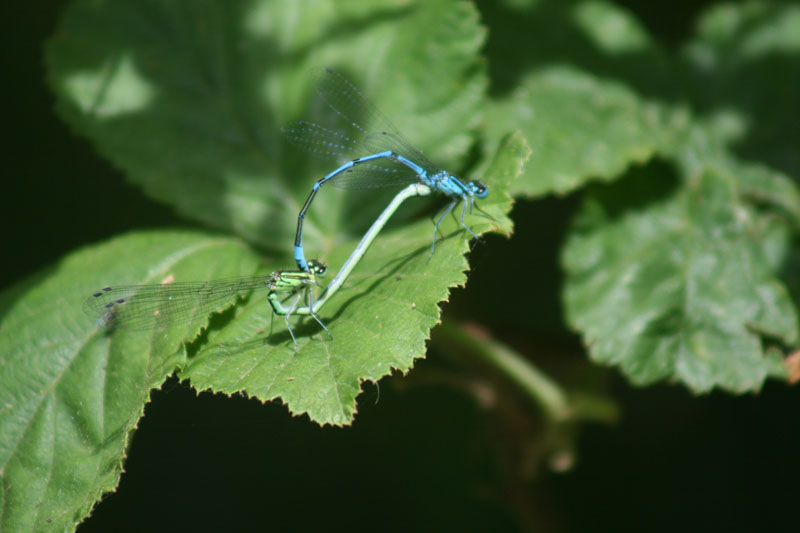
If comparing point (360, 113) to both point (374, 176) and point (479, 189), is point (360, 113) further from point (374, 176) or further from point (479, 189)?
point (479, 189)

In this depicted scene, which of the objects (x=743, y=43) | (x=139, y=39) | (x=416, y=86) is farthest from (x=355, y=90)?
(x=743, y=43)

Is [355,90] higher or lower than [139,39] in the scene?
lower

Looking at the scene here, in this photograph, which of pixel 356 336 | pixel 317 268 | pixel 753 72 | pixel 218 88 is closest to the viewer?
pixel 356 336

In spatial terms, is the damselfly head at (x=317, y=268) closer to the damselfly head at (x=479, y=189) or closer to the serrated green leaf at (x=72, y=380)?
the serrated green leaf at (x=72, y=380)

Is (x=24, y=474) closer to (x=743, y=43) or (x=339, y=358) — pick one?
(x=339, y=358)

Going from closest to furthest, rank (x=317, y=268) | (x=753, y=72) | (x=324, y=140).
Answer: (x=317, y=268) < (x=324, y=140) < (x=753, y=72)

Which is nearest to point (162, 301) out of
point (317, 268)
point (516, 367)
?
point (317, 268)
